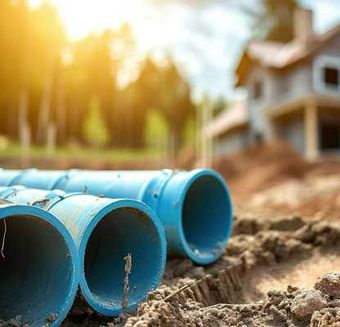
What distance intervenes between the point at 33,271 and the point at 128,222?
3.28ft

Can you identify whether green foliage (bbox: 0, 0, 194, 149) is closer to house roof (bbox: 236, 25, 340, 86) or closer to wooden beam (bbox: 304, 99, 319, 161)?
house roof (bbox: 236, 25, 340, 86)

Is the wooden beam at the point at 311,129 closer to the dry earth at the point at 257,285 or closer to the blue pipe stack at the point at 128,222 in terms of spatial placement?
the dry earth at the point at 257,285

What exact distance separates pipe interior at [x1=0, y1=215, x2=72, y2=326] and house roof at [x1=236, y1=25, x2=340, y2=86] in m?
15.3

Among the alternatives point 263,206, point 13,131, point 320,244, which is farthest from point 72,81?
point 320,244

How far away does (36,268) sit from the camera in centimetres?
414

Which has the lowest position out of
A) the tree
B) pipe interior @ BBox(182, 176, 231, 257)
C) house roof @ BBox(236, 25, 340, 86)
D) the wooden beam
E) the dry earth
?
the dry earth

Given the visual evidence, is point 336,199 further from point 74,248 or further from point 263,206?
point 74,248

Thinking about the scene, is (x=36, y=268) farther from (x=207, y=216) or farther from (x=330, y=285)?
(x=207, y=216)

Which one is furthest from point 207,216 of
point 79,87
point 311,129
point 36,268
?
point 79,87

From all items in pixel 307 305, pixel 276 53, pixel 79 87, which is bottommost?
pixel 307 305

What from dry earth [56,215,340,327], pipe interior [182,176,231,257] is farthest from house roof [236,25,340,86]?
pipe interior [182,176,231,257]

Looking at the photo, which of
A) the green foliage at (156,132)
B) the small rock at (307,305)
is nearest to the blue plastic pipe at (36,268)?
the small rock at (307,305)

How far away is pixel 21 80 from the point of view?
25438mm

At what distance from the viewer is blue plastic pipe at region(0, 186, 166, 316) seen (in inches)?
156
